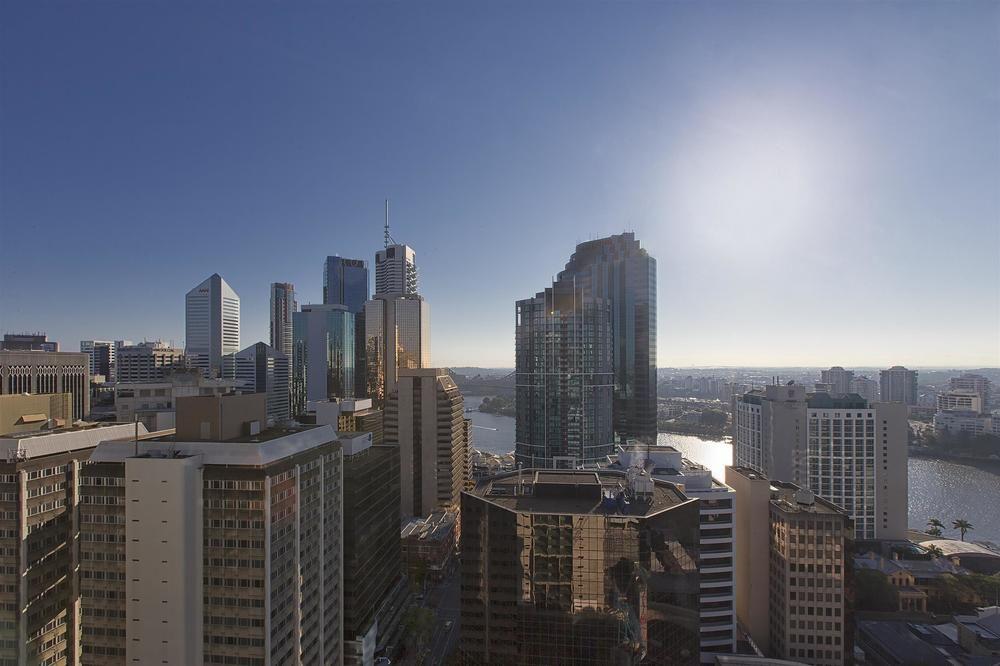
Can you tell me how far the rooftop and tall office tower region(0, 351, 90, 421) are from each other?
473 inches

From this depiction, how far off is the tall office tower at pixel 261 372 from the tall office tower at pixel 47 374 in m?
12.8

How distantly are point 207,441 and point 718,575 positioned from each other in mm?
7613

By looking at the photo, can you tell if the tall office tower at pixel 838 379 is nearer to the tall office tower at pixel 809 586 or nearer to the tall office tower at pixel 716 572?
the tall office tower at pixel 809 586

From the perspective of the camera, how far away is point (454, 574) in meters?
11.6

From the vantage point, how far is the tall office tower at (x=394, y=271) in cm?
3023

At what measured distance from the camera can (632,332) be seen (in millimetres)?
19266

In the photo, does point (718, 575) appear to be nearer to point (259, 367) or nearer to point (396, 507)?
point (396, 507)

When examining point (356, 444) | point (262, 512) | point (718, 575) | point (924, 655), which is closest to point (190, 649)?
point (262, 512)

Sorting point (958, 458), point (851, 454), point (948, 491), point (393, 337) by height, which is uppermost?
point (393, 337)

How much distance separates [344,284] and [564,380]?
90.5ft

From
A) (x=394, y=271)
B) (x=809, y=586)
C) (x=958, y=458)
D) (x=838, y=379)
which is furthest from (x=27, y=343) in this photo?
(x=958, y=458)

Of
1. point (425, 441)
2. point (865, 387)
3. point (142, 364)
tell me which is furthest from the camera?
point (142, 364)

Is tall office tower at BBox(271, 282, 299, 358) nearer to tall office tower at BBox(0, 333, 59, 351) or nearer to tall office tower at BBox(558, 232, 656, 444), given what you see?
tall office tower at BBox(0, 333, 59, 351)

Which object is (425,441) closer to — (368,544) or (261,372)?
(368,544)
